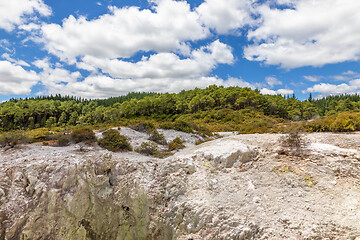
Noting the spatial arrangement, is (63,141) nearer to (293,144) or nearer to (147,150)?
(147,150)

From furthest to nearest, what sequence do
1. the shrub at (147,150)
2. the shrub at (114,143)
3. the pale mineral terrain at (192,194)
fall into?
the shrub at (147,150) → the shrub at (114,143) → the pale mineral terrain at (192,194)

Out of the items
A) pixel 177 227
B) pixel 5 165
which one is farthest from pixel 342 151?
pixel 5 165

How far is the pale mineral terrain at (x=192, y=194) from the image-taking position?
6426 millimetres

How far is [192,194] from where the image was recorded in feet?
27.9

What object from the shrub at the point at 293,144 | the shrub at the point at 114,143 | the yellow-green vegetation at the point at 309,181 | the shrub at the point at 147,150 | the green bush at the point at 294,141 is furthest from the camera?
the shrub at the point at 147,150

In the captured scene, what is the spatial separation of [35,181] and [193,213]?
25.2ft

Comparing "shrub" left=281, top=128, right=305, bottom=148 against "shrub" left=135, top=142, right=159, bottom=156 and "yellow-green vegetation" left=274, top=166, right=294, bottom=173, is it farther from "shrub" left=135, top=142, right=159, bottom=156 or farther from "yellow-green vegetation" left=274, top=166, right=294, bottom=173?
"shrub" left=135, top=142, right=159, bottom=156

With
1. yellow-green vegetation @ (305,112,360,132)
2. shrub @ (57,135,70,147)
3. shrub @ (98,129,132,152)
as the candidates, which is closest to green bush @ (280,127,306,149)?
yellow-green vegetation @ (305,112,360,132)

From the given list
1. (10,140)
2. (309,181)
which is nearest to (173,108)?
(10,140)

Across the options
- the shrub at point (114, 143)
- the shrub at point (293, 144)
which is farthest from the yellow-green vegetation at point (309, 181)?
the shrub at point (114, 143)

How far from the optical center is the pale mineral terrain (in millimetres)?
6426

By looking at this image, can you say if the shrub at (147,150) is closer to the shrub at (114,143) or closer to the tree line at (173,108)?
the shrub at (114,143)

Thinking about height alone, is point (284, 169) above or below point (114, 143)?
below

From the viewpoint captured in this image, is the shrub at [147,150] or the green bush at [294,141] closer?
the green bush at [294,141]
